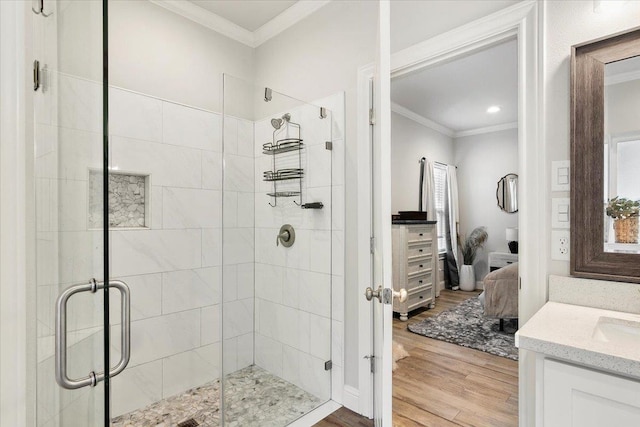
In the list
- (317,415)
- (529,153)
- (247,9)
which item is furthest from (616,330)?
(247,9)

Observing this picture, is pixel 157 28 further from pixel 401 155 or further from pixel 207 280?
pixel 401 155

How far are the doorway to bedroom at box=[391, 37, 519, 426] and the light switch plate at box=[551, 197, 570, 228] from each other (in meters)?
0.71

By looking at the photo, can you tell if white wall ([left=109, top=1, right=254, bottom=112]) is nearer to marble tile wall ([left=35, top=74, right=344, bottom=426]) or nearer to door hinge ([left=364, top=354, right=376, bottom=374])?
marble tile wall ([left=35, top=74, right=344, bottom=426])

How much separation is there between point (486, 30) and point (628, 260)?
1.15m

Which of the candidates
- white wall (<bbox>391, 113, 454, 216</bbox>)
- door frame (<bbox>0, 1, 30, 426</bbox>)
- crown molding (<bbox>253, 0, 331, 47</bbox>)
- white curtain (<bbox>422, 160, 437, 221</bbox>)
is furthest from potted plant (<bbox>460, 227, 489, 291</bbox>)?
door frame (<bbox>0, 1, 30, 426</bbox>)

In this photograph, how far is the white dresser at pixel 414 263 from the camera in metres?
3.90

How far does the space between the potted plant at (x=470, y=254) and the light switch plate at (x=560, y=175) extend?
4.30 metres

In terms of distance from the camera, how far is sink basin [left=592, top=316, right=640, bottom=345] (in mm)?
1068

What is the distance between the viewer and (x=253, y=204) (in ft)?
6.74

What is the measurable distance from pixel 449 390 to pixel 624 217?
1640 millimetres

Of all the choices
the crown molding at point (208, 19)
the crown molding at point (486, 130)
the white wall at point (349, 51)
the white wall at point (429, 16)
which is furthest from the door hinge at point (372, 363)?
the crown molding at point (486, 130)

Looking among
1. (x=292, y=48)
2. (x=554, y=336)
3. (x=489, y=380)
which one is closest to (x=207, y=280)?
(x=292, y=48)

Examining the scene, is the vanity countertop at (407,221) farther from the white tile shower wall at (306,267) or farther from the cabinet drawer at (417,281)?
the white tile shower wall at (306,267)

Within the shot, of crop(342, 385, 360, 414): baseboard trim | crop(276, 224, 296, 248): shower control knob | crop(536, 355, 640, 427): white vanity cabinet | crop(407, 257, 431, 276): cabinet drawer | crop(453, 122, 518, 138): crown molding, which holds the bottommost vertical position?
crop(342, 385, 360, 414): baseboard trim
